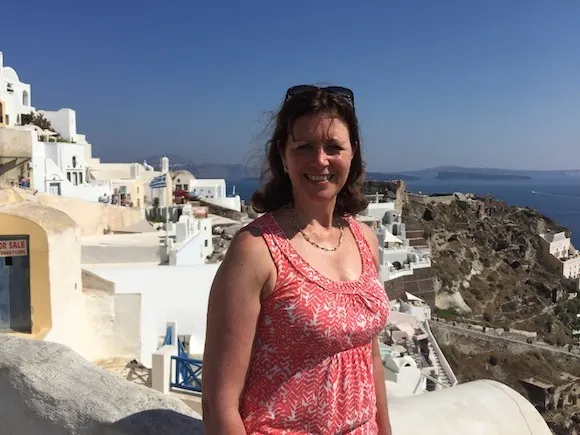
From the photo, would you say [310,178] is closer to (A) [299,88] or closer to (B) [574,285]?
(A) [299,88]

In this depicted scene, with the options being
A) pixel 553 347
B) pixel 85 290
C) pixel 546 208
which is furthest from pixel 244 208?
pixel 546 208

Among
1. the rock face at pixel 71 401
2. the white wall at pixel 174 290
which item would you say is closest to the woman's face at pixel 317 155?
the rock face at pixel 71 401

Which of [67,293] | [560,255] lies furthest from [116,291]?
[560,255]

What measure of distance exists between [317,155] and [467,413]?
1.40 meters

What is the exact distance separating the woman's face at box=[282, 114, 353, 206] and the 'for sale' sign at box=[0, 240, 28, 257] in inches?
197

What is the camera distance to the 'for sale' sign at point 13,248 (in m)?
5.50

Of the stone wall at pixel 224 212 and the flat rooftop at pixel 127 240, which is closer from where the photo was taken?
the flat rooftop at pixel 127 240

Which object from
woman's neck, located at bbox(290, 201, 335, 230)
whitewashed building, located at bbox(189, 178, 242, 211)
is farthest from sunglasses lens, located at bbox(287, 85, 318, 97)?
whitewashed building, located at bbox(189, 178, 242, 211)

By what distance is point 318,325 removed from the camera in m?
1.39

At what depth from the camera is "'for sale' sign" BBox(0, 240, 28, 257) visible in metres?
5.50

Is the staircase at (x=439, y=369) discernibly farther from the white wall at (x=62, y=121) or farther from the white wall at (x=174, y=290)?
the white wall at (x=62, y=121)

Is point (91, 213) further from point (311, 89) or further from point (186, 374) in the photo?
point (311, 89)

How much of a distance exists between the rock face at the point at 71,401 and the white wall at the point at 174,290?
7.15 metres

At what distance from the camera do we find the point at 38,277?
18.9ft
